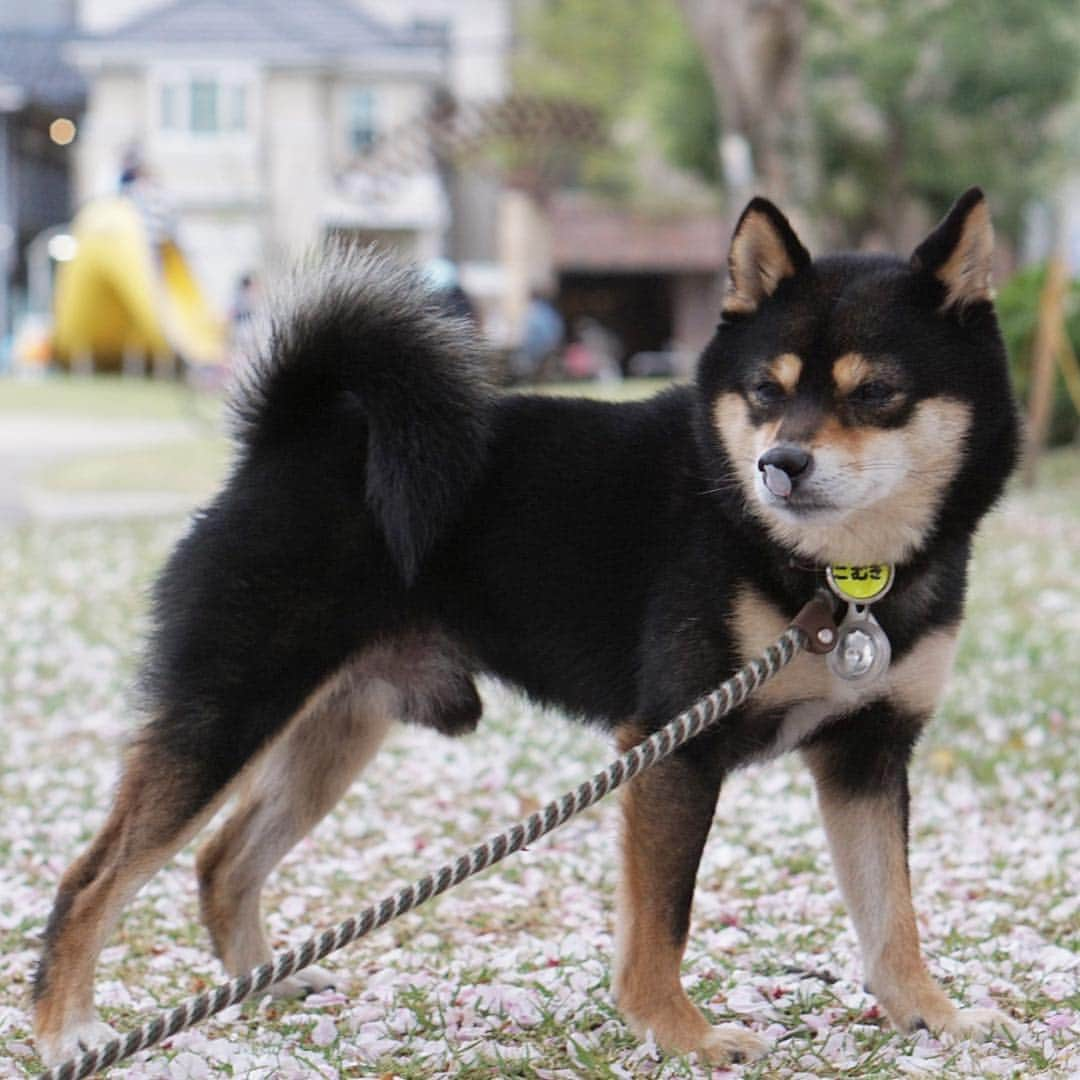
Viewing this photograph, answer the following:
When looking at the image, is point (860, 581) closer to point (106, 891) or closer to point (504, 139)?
point (106, 891)

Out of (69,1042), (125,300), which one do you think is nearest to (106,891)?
(69,1042)

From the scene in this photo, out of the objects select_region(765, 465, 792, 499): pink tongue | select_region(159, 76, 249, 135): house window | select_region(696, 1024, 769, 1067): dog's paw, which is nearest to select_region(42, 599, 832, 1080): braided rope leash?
select_region(765, 465, 792, 499): pink tongue

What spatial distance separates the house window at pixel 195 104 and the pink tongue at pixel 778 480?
39975 mm

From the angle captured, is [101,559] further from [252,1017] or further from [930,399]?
[930,399]

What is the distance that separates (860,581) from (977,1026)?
1.05 metres

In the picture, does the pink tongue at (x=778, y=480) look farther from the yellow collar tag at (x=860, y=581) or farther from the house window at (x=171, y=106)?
the house window at (x=171, y=106)

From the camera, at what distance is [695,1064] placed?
3451 mm

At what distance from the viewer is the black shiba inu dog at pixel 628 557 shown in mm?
3391

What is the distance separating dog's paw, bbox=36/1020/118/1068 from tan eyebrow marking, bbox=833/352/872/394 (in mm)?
2079

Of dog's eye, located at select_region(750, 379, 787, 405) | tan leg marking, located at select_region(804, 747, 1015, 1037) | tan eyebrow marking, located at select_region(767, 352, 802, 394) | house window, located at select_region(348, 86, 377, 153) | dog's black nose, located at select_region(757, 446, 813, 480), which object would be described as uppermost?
tan eyebrow marking, located at select_region(767, 352, 802, 394)

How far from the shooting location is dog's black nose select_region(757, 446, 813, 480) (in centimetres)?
320

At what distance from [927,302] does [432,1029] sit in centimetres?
197

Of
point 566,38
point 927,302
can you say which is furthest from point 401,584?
point 566,38

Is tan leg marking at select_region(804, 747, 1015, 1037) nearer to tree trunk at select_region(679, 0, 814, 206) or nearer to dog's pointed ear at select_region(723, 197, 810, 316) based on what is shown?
dog's pointed ear at select_region(723, 197, 810, 316)
